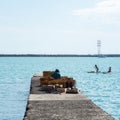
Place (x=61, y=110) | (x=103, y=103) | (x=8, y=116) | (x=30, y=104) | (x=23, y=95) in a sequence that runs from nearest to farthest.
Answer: (x=61, y=110), (x=30, y=104), (x=8, y=116), (x=103, y=103), (x=23, y=95)

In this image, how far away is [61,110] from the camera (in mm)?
20500

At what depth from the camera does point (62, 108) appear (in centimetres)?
2116

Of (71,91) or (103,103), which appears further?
(103,103)

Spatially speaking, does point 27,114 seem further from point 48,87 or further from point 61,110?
point 48,87

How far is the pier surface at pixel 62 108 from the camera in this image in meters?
18.8

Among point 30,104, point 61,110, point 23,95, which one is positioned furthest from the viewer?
point 23,95

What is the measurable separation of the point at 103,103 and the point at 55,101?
33.2ft

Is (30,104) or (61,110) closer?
(61,110)

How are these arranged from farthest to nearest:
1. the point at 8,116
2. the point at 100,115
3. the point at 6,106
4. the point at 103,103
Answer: the point at 103,103, the point at 6,106, the point at 8,116, the point at 100,115

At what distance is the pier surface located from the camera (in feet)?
61.6

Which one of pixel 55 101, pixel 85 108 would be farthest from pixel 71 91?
pixel 85 108

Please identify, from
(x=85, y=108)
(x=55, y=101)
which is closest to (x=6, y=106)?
(x=55, y=101)

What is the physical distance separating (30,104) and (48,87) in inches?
276

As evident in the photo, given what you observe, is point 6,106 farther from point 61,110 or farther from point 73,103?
point 61,110
